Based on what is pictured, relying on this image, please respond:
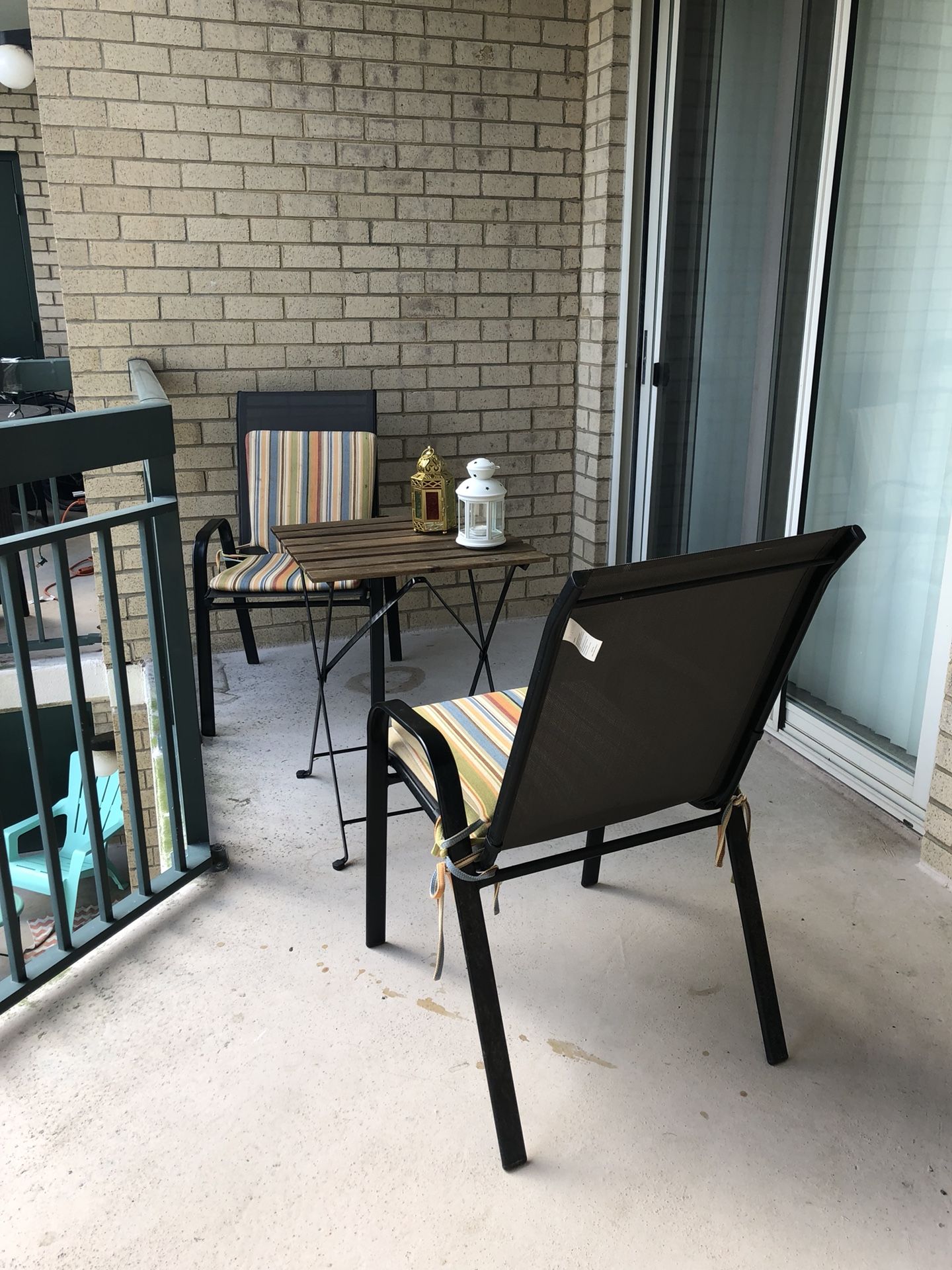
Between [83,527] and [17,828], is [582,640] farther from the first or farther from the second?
[17,828]

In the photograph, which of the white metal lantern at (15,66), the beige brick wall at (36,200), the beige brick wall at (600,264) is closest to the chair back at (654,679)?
the beige brick wall at (600,264)

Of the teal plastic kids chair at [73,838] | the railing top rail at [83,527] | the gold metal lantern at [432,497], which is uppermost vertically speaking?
the railing top rail at [83,527]

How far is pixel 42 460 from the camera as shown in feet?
5.82

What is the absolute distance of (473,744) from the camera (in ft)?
6.00

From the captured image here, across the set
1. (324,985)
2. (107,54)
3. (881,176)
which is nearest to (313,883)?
(324,985)

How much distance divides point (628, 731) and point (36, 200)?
893 centimetres

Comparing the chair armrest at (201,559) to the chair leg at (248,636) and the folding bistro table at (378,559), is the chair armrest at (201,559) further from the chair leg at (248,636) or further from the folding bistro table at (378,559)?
the folding bistro table at (378,559)

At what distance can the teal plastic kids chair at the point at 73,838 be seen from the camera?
4.77 meters

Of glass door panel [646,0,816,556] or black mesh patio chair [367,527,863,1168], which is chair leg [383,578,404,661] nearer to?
glass door panel [646,0,816,556]

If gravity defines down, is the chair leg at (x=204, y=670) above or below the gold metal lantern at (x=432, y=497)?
below

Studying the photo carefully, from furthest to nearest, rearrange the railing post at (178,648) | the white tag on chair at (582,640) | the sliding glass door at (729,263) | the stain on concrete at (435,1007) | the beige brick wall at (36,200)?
the beige brick wall at (36,200), the sliding glass door at (729,263), the railing post at (178,648), the stain on concrete at (435,1007), the white tag on chair at (582,640)

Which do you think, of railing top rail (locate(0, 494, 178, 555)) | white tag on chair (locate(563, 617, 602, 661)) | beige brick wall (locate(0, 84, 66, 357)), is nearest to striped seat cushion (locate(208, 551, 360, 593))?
railing top rail (locate(0, 494, 178, 555))

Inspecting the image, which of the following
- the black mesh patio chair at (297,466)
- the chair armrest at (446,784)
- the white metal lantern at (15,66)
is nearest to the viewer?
the chair armrest at (446,784)

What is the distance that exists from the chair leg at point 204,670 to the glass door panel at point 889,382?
73.9 inches
